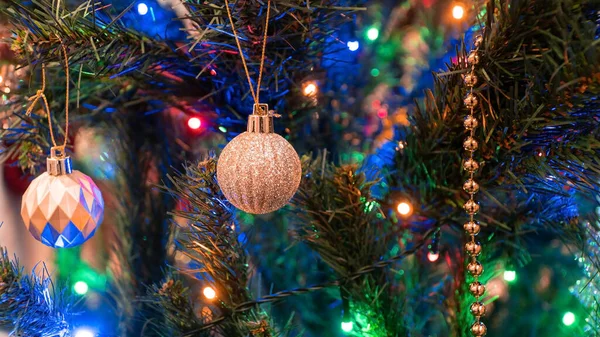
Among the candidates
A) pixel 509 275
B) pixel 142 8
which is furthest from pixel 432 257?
pixel 142 8

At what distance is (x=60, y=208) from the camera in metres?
0.48

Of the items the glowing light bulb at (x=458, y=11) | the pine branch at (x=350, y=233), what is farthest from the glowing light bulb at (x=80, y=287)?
the glowing light bulb at (x=458, y=11)

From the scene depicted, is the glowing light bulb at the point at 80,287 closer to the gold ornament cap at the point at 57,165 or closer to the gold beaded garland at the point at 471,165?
the gold ornament cap at the point at 57,165

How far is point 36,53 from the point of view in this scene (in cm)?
47

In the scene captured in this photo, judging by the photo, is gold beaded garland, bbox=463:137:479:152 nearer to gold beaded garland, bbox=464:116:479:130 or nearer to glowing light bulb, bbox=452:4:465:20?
gold beaded garland, bbox=464:116:479:130

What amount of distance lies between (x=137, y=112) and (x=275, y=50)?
0.83 ft

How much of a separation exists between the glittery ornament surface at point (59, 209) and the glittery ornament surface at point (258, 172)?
14 centimetres

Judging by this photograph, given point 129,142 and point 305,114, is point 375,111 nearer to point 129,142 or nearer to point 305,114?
point 305,114

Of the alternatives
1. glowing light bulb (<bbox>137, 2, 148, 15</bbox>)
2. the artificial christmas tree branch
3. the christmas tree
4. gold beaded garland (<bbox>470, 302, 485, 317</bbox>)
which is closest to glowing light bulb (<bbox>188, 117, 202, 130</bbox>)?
the christmas tree

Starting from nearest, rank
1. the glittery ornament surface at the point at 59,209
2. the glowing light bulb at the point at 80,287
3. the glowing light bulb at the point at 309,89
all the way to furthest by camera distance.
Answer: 1. the glittery ornament surface at the point at 59,209
2. the glowing light bulb at the point at 309,89
3. the glowing light bulb at the point at 80,287

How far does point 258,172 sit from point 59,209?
0.19 meters

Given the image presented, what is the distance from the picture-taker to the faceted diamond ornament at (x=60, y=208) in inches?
18.9

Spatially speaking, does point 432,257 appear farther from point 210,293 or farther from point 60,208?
point 60,208

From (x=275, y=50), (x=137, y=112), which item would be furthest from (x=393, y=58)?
(x=137, y=112)
